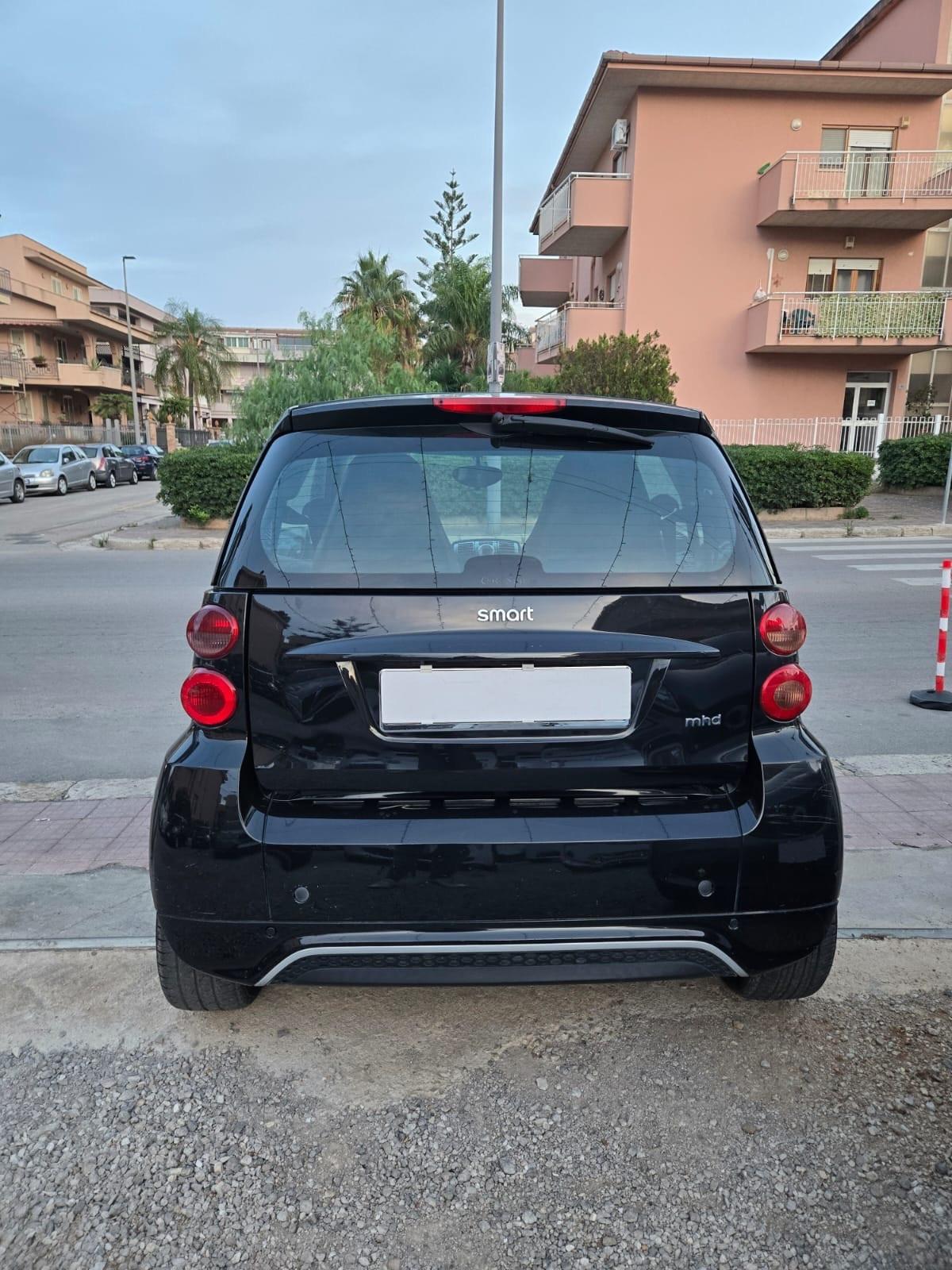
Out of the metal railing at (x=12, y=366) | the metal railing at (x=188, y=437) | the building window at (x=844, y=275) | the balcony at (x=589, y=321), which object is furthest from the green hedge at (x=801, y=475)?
the metal railing at (x=188, y=437)

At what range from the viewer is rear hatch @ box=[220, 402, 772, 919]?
2.13m

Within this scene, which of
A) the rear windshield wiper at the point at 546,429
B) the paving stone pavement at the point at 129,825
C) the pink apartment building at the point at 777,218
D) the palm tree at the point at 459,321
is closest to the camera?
the rear windshield wiper at the point at 546,429

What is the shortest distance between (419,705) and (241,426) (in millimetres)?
16805

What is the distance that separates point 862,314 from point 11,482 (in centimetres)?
2419

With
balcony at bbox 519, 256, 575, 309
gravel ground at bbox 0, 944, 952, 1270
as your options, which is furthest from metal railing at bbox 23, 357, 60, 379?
gravel ground at bbox 0, 944, 952, 1270

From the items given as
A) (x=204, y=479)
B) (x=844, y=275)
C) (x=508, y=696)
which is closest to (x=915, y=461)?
(x=844, y=275)

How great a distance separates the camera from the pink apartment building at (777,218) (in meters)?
22.4

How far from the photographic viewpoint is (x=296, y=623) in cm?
215

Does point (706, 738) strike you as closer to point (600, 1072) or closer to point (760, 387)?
point (600, 1072)

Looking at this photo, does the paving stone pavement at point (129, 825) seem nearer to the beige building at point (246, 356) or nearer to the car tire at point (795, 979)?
the car tire at point (795, 979)

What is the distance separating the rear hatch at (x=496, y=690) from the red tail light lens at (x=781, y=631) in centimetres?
6

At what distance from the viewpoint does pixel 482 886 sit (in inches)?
82.9

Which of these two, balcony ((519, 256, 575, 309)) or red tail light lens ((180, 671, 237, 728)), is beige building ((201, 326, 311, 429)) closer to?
balcony ((519, 256, 575, 309))

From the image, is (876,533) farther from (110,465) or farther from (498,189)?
(110,465)
